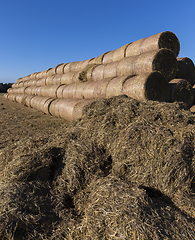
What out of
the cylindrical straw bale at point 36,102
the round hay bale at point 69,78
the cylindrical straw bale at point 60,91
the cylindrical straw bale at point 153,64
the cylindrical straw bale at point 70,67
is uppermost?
the cylindrical straw bale at point 70,67

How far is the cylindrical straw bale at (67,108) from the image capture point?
8180 millimetres

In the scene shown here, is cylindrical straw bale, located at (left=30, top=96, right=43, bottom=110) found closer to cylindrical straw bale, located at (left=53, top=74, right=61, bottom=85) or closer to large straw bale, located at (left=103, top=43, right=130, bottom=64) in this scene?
cylindrical straw bale, located at (left=53, top=74, right=61, bottom=85)

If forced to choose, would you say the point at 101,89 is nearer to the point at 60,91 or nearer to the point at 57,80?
the point at 60,91

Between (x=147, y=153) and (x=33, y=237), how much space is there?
7.28 feet

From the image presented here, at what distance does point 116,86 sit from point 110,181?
175 inches

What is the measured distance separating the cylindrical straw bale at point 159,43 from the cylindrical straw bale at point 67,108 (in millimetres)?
3804

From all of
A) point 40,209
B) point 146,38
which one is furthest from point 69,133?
point 146,38

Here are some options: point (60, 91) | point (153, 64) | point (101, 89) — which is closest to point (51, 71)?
point (60, 91)

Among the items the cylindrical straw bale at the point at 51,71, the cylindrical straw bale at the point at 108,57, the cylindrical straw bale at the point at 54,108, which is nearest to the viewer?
the cylindrical straw bale at the point at 108,57

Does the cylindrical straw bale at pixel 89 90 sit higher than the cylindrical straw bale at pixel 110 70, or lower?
lower

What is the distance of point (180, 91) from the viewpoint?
6652 mm

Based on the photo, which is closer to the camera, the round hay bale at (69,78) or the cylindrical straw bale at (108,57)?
the cylindrical straw bale at (108,57)

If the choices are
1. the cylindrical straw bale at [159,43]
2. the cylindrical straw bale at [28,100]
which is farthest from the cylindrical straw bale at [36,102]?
the cylindrical straw bale at [159,43]

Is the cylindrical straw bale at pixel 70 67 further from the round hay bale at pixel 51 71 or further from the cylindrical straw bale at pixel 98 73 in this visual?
the cylindrical straw bale at pixel 98 73
